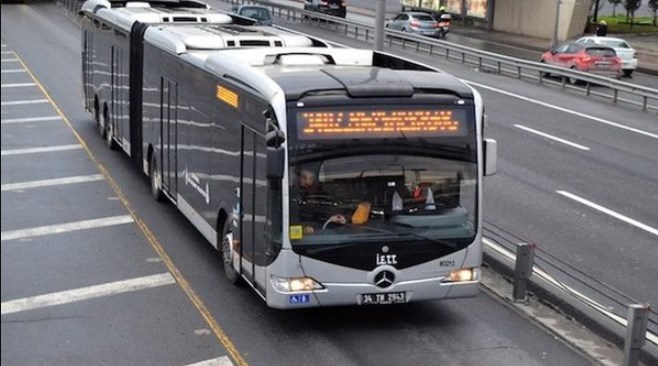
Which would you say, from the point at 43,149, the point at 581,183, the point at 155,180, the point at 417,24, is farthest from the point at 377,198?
the point at 417,24

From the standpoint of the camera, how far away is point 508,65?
134 ft

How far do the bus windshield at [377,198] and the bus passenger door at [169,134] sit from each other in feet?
17.9

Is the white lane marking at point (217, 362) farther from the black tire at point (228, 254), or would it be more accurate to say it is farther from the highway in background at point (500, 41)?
the highway in background at point (500, 41)

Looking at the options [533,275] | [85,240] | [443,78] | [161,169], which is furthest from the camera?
[161,169]

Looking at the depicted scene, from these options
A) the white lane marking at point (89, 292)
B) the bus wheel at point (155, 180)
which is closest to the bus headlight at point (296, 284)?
the white lane marking at point (89, 292)

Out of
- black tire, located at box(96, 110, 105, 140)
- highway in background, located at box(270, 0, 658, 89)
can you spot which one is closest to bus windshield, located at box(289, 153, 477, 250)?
black tire, located at box(96, 110, 105, 140)

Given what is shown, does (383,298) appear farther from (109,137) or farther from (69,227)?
Result: (109,137)

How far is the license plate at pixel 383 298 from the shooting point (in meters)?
10.5

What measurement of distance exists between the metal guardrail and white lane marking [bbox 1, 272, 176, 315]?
67.9 feet

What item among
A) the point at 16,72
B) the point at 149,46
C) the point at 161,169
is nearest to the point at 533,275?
the point at 161,169

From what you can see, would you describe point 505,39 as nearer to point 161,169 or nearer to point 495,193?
point 495,193

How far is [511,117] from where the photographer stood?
93.3 feet

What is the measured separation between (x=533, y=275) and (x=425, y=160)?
285cm

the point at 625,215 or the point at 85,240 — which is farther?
the point at 625,215
